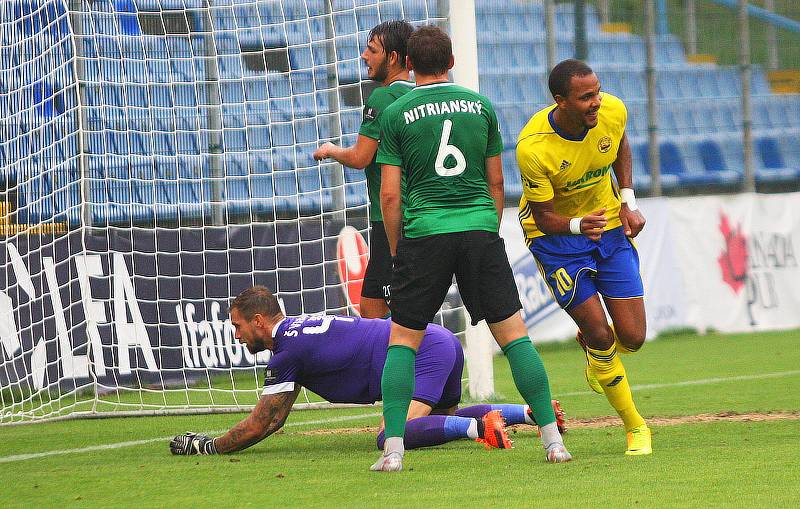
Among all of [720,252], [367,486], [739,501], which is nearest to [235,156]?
[367,486]

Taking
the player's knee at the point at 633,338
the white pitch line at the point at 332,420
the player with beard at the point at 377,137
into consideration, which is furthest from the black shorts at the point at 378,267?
the white pitch line at the point at 332,420

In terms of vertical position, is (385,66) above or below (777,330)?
above

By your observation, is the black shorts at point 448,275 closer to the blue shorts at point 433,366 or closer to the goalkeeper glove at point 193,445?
the blue shorts at point 433,366

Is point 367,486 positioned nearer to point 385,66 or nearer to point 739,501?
point 739,501

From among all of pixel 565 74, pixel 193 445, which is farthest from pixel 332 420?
pixel 565 74

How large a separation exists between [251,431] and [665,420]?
2.36m

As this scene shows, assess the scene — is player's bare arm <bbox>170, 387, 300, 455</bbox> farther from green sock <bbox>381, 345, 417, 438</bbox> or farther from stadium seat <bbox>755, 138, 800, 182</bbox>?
stadium seat <bbox>755, 138, 800, 182</bbox>

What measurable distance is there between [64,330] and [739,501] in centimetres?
569

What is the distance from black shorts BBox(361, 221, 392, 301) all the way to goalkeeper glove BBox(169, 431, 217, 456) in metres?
1.06

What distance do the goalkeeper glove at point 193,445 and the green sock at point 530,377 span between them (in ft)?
5.19

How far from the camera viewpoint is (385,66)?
5.66 metres

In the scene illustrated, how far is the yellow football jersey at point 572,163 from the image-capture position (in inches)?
200

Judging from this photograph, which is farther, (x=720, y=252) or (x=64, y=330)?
(x=720, y=252)

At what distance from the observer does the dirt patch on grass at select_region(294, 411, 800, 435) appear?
6.37 metres
